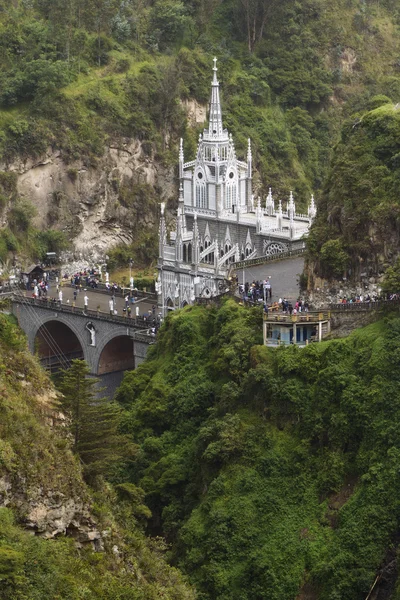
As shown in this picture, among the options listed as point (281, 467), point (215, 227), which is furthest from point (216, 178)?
point (281, 467)

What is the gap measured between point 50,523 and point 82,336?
167 ft

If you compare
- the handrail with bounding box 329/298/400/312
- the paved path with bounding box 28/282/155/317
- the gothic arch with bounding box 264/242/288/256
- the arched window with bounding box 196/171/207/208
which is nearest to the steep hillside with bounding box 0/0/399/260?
the paved path with bounding box 28/282/155/317

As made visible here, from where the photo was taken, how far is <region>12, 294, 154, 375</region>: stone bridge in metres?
97.8

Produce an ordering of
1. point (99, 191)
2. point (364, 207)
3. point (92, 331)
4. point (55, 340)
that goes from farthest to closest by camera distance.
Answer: point (99, 191) < point (55, 340) < point (92, 331) < point (364, 207)

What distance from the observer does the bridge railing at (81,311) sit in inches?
3839

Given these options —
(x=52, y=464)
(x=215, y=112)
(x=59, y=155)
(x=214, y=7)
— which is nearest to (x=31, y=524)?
(x=52, y=464)

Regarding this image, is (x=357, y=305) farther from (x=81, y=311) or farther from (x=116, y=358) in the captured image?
(x=81, y=311)

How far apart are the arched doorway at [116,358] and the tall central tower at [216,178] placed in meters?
12.2

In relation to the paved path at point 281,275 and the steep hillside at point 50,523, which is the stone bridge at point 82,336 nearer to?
the paved path at point 281,275

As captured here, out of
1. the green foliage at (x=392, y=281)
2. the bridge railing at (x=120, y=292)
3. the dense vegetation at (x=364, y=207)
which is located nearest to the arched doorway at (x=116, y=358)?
the bridge railing at (x=120, y=292)

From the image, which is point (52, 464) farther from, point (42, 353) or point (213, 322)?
point (42, 353)

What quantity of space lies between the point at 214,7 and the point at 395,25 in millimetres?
20415

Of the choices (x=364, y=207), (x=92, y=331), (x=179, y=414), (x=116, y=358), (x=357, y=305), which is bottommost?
(x=179, y=414)

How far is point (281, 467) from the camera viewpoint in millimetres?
68188
